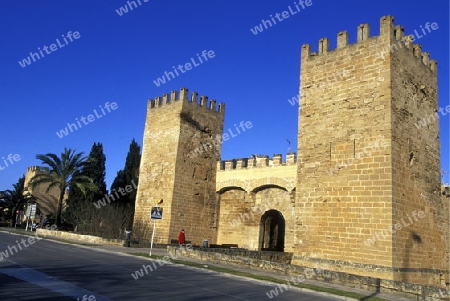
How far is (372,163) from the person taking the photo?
11.7 meters

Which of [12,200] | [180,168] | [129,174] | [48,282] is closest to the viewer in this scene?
[48,282]

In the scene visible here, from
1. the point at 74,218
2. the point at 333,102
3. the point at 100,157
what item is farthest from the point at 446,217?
the point at 100,157

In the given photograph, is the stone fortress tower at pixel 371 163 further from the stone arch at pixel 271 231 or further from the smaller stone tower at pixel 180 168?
the smaller stone tower at pixel 180 168

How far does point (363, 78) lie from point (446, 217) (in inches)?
248

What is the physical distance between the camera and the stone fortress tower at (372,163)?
11.3m

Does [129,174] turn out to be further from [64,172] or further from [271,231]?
[271,231]

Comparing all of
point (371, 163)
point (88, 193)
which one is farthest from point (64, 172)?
point (371, 163)

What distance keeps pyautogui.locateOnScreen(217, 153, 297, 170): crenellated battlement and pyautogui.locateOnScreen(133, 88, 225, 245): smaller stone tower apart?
841mm

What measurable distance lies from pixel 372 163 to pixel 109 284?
818 centimetres

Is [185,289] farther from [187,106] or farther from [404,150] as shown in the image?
[187,106]

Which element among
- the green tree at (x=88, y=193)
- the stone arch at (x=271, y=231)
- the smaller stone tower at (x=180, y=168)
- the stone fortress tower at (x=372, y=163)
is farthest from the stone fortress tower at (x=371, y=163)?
the green tree at (x=88, y=193)

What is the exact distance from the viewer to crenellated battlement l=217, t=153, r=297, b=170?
752 inches

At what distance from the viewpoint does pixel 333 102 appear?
43.0 ft

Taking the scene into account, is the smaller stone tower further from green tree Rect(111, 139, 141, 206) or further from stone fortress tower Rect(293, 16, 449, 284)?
green tree Rect(111, 139, 141, 206)
